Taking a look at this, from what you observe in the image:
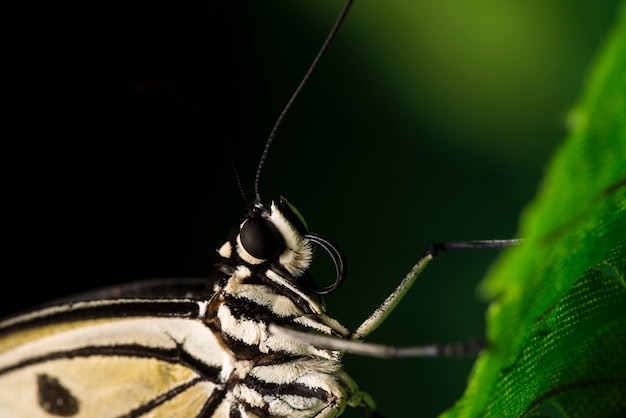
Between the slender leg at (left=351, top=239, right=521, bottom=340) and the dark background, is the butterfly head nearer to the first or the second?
the slender leg at (left=351, top=239, right=521, bottom=340)

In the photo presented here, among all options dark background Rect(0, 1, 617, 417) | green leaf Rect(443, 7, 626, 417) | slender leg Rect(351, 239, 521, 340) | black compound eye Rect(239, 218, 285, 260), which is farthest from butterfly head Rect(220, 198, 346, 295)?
dark background Rect(0, 1, 617, 417)

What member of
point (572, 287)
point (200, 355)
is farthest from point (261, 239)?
point (572, 287)

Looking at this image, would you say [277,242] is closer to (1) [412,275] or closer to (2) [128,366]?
(1) [412,275]

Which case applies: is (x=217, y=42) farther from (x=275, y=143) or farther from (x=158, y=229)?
(x=158, y=229)

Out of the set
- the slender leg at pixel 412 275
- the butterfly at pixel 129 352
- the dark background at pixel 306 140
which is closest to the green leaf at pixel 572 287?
the slender leg at pixel 412 275

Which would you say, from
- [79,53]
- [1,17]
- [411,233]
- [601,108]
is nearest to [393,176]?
[411,233]
